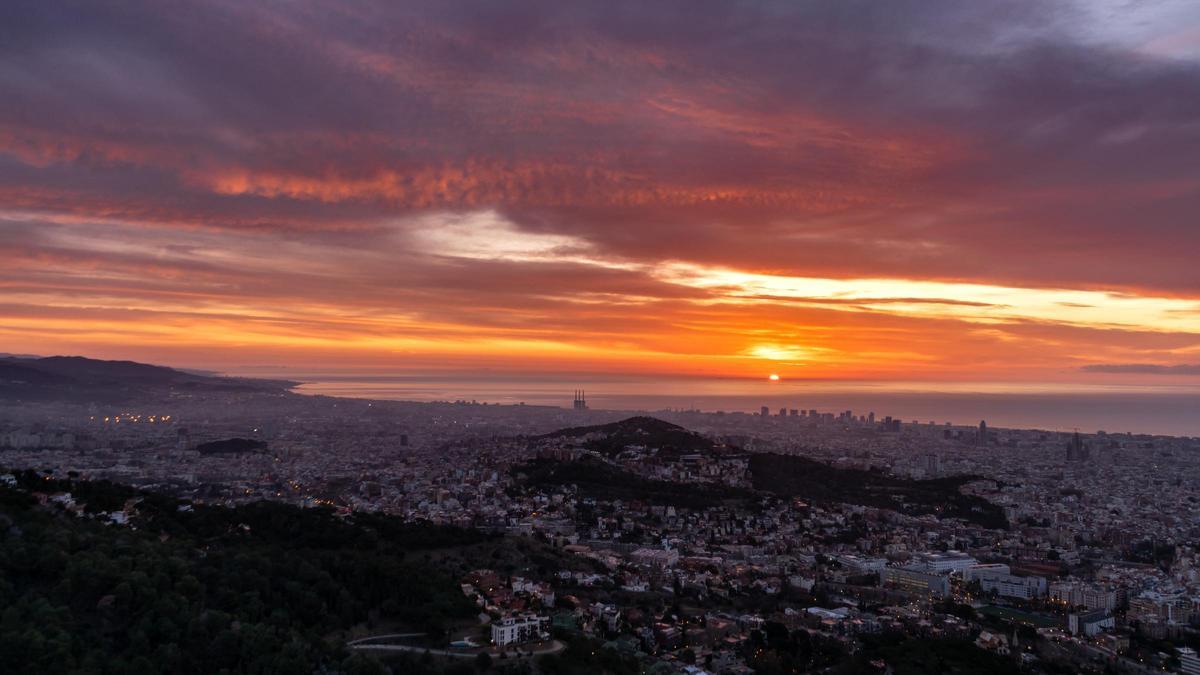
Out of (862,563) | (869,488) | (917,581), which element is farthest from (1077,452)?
(917,581)

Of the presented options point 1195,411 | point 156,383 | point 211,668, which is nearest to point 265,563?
point 211,668

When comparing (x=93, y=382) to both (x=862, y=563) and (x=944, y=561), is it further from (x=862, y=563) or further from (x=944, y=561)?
(x=944, y=561)

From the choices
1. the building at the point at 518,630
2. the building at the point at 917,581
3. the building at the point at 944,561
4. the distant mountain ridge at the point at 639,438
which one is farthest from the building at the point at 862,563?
the distant mountain ridge at the point at 639,438

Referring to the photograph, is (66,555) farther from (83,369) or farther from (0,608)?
(83,369)

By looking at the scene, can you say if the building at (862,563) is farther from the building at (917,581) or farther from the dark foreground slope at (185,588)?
the dark foreground slope at (185,588)

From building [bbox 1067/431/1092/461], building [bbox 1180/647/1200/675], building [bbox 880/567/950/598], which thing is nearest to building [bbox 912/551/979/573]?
building [bbox 880/567/950/598]

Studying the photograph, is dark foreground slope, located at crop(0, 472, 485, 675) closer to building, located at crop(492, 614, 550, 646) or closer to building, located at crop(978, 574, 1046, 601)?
building, located at crop(492, 614, 550, 646)
